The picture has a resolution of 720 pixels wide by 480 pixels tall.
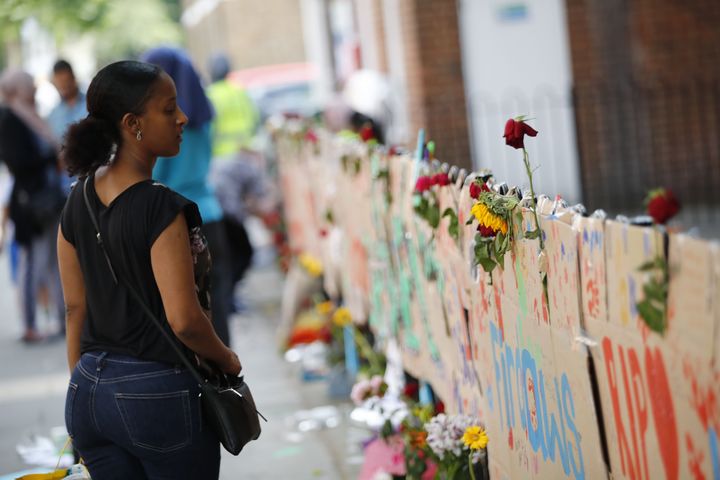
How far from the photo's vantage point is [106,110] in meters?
3.72

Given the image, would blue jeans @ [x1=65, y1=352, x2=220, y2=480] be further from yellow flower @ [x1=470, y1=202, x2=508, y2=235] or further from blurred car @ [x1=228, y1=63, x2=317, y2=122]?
blurred car @ [x1=228, y1=63, x2=317, y2=122]

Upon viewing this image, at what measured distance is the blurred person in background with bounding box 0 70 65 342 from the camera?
10211 millimetres

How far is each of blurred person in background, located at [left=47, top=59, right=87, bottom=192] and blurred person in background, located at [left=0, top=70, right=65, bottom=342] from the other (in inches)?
6.7

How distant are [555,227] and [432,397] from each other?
9.53ft

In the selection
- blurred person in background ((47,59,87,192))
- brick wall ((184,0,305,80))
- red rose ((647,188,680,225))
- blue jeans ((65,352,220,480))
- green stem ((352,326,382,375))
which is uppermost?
brick wall ((184,0,305,80))

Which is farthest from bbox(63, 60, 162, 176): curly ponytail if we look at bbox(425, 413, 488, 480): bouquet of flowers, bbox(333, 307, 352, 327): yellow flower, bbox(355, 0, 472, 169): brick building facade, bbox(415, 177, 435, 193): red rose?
bbox(355, 0, 472, 169): brick building facade

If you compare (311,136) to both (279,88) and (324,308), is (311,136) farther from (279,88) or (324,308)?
(279,88)

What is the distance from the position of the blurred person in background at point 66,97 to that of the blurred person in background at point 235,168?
1055 millimetres

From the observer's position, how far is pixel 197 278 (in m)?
3.81

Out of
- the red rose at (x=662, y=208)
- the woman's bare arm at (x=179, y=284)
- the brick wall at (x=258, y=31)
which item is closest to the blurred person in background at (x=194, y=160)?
the woman's bare arm at (x=179, y=284)

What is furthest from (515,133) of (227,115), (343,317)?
(227,115)

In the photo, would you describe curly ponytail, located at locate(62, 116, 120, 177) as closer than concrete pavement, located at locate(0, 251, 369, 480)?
Yes

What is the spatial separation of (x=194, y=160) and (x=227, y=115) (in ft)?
15.6

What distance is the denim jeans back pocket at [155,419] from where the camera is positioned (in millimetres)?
3584
